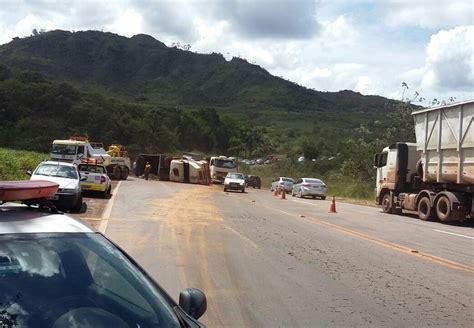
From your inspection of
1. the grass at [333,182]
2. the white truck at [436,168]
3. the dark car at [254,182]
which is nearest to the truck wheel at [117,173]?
the grass at [333,182]

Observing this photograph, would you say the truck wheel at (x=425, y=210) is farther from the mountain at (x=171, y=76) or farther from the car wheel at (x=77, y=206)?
the mountain at (x=171, y=76)

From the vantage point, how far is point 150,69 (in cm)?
18725

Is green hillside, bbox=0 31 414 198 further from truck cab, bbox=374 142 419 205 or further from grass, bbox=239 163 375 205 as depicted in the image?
truck cab, bbox=374 142 419 205

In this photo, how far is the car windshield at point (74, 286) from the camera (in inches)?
121

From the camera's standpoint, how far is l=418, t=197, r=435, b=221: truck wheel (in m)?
21.6

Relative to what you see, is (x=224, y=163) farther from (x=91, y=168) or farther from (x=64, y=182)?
(x=64, y=182)

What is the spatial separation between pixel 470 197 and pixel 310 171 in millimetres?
49772

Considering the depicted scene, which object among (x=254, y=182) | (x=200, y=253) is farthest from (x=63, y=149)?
(x=200, y=253)

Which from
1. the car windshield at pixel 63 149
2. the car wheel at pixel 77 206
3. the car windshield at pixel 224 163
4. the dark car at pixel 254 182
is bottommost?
the car wheel at pixel 77 206

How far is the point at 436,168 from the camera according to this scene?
21.4 metres

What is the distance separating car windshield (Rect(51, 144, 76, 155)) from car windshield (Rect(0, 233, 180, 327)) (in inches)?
1441

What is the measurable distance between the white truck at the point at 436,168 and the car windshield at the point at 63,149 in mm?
21580

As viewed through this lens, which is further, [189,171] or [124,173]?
[189,171]

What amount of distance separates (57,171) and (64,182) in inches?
64.1
